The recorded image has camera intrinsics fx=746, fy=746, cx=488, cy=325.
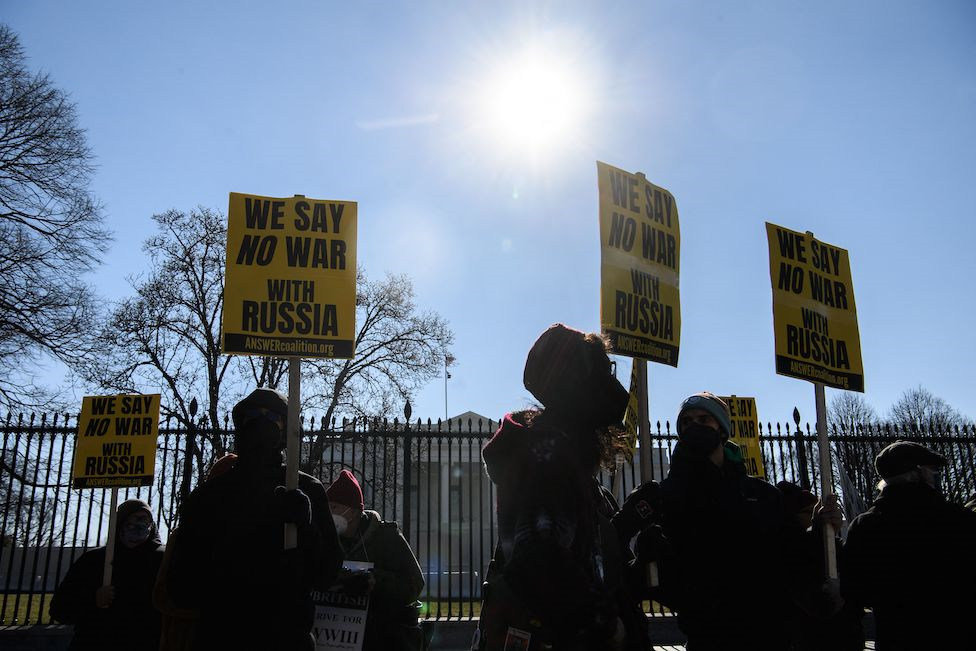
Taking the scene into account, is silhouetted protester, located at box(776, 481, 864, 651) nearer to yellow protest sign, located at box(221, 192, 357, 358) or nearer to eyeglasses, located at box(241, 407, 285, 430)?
eyeglasses, located at box(241, 407, 285, 430)

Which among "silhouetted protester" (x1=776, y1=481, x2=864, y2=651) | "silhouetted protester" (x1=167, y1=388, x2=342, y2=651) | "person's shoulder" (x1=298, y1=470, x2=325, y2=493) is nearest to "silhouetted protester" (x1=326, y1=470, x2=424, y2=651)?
"person's shoulder" (x1=298, y1=470, x2=325, y2=493)

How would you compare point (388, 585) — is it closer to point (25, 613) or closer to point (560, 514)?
point (560, 514)

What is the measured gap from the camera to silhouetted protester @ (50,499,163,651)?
17.6 ft

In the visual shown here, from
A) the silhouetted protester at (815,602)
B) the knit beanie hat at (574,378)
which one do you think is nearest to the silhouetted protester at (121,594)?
the knit beanie hat at (574,378)

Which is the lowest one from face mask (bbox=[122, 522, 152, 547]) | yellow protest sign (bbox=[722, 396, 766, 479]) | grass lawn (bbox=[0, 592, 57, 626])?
grass lawn (bbox=[0, 592, 57, 626])

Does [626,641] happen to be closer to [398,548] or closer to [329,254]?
[398,548]

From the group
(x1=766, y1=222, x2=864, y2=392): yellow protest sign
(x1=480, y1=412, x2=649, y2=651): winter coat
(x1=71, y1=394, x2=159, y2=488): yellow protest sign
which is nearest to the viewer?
(x1=480, y1=412, x2=649, y2=651): winter coat

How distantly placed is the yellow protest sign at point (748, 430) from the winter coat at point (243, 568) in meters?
8.77

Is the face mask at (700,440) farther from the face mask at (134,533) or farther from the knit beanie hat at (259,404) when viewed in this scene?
the face mask at (134,533)

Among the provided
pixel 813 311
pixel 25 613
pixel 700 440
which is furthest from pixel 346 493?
pixel 25 613

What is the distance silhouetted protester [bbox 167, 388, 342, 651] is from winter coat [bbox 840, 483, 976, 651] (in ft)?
9.10

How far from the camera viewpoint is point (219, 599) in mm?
3059

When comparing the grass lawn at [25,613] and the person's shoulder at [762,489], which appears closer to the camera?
the person's shoulder at [762,489]

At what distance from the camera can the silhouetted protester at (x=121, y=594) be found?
5.36 m
